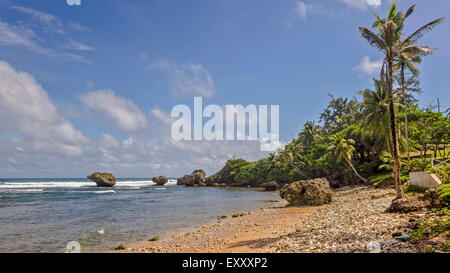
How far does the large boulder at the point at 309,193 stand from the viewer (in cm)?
2648

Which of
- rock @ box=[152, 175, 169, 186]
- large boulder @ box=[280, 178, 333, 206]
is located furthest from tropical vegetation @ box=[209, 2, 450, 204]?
rock @ box=[152, 175, 169, 186]

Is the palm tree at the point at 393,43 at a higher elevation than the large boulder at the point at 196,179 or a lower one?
higher

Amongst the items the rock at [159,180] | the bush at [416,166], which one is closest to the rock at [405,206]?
the bush at [416,166]

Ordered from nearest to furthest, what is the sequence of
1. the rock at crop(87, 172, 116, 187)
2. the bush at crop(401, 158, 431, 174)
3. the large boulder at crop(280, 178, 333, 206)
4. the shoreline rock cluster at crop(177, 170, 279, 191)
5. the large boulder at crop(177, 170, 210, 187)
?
the bush at crop(401, 158, 431, 174), the large boulder at crop(280, 178, 333, 206), the rock at crop(87, 172, 116, 187), the shoreline rock cluster at crop(177, 170, 279, 191), the large boulder at crop(177, 170, 210, 187)

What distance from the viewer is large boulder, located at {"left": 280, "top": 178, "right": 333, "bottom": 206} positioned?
26.5 m

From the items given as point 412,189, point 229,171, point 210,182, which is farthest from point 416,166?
point 210,182

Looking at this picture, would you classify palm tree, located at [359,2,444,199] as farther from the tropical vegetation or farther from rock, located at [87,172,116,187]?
rock, located at [87,172,116,187]

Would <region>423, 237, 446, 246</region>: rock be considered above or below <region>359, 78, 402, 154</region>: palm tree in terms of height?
below

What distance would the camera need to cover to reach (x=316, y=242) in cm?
920

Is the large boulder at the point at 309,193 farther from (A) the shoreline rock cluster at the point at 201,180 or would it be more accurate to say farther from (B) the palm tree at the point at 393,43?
(A) the shoreline rock cluster at the point at 201,180

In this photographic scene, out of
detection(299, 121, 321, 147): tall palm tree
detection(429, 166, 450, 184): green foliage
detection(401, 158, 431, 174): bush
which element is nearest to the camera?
detection(429, 166, 450, 184): green foliage

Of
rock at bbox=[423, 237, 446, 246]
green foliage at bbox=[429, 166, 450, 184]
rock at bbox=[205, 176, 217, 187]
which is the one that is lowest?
rock at bbox=[205, 176, 217, 187]
